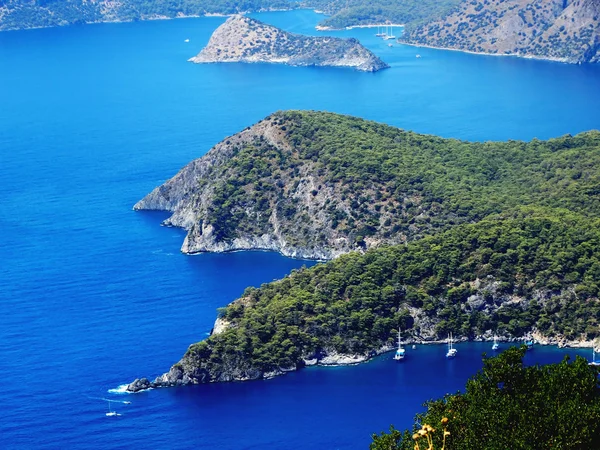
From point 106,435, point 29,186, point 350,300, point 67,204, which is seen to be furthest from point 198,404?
point 29,186

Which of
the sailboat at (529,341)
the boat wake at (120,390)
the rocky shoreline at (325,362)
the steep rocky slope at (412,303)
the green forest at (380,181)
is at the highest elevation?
the green forest at (380,181)

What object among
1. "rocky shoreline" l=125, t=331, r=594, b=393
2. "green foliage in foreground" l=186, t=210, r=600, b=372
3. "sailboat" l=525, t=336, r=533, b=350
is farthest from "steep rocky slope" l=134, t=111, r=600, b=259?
"sailboat" l=525, t=336, r=533, b=350

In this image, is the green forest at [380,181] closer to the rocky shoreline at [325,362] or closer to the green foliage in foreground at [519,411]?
the rocky shoreline at [325,362]

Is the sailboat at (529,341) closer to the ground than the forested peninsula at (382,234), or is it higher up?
closer to the ground

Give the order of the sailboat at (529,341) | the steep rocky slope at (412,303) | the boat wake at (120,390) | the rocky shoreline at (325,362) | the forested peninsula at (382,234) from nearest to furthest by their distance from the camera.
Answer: the boat wake at (120,390) → the rocky shoreline at (325,362) → the steep rocky slope at (412,303) → the sailboat at (529,341) → the forested peninsula at (382,234)

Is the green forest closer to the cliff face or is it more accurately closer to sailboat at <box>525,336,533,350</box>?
the cliff face

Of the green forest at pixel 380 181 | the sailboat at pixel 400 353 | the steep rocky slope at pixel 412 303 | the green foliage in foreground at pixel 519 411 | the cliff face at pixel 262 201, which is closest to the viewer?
the green foliage in foreground at pixel 519 411

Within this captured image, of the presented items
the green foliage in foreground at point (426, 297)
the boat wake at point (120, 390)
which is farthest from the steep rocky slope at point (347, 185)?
the boat wake at point (120, 390)
